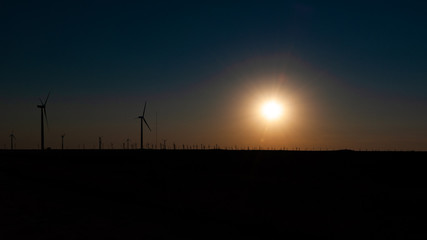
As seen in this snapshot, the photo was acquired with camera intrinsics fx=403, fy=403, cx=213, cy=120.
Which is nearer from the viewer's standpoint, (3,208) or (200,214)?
(200,214)

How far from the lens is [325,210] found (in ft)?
58.3

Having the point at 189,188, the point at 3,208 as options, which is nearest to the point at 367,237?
the point at 189,188

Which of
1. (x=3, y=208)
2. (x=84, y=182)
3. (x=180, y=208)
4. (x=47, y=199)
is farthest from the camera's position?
(x=84, y=182)

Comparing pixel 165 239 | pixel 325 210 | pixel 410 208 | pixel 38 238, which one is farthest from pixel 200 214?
pixel 410 208

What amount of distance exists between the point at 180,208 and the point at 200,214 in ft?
5.47

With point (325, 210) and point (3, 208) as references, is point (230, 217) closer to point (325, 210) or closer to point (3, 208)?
point (325, 210)

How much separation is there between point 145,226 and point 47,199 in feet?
34.5

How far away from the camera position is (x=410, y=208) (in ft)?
61.2

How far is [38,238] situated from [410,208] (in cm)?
1596

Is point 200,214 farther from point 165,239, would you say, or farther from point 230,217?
point 165,239

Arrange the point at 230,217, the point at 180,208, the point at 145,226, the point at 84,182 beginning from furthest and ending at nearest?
the point at 84,182 < the point at 180,208 < the point at 230,217 < the point at 145,226

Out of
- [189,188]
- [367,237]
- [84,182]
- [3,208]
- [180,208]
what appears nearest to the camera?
[367,237]

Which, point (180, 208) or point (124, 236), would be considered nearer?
point (124, 236)

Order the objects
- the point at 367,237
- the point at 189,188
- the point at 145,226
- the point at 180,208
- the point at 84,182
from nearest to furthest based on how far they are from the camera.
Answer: the point at 367,237, the point at 145,226, the point at 180,208, the point at 189,188, the point at 84,182
